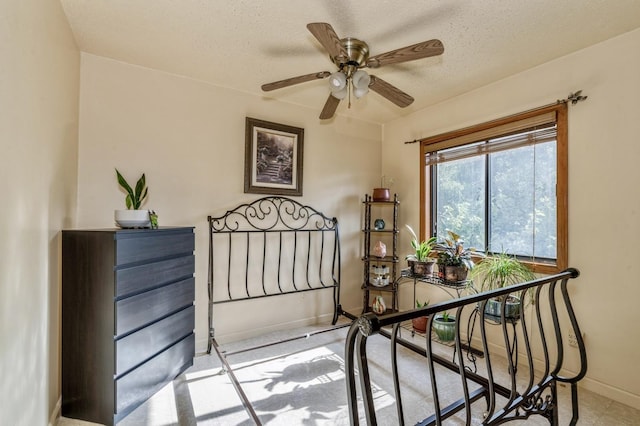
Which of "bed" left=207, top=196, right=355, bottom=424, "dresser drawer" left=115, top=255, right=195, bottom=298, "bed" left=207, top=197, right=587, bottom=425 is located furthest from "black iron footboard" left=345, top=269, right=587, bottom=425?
"dresser drawer" left=115, top=255, right=195, bottom=298

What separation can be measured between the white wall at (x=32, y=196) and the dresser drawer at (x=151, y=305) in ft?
1.11

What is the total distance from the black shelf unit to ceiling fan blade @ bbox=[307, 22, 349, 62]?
1.97 m

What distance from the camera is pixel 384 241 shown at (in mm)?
Result: 3689

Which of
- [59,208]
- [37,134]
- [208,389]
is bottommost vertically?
[208,389]

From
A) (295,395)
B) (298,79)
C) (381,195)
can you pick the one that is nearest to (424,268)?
(381,195)

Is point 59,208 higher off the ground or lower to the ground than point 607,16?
lower

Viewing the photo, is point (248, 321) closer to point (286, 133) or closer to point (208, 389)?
point (208, 389)

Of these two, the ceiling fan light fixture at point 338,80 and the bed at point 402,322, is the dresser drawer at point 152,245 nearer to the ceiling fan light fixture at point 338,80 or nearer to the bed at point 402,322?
the bed at point 402,322

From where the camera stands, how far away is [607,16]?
1.76 metres

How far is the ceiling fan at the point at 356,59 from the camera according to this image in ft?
4.98

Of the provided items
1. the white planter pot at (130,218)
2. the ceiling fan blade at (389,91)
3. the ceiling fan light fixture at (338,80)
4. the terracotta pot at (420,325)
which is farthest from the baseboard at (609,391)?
the white planter pot at (130,218)

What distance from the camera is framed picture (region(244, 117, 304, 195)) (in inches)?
112

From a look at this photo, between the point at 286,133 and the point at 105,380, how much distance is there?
2.43 m

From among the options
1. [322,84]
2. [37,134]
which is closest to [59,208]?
[37,134]
